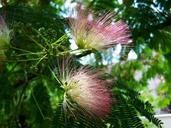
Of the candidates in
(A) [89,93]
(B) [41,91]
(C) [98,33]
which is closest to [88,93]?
(A) [89,93]

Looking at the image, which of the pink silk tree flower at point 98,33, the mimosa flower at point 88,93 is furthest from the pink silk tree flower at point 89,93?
the pink silk tree flower at point 98,33

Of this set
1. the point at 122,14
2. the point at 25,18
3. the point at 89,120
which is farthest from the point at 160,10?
the point at 89,120

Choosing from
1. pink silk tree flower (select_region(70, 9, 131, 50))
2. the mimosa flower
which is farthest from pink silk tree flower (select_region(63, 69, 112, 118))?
pink silk tree flower (select_region(70, 9, 131, 50))

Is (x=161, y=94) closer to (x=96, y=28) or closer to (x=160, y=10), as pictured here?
(x=160, y=10)

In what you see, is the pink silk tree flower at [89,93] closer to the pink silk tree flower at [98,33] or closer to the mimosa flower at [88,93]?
the mimosa flower at [88,93]

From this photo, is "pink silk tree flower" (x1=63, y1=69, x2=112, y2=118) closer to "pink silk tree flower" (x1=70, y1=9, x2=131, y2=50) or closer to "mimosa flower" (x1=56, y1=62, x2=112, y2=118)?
"mimosa flower" (x1=56, y1=62, x2=112, y2=118)

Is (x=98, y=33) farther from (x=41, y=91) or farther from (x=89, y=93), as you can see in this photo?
(x=41, y=91)

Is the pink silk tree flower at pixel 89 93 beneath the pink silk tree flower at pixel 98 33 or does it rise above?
beneath
